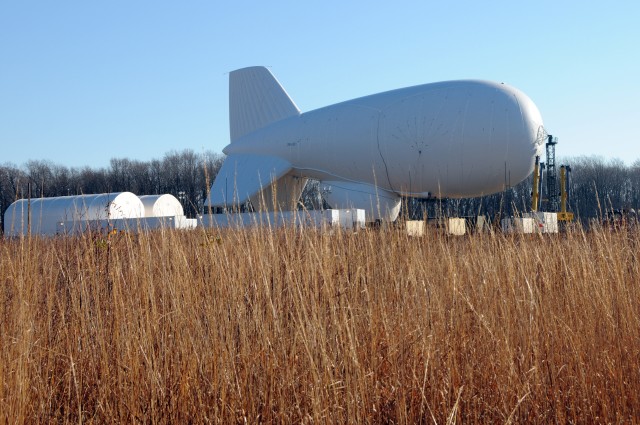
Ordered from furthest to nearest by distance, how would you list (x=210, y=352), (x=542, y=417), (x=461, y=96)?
(x=461, y=96)
(x=210, y=352)
(x=542, y=417)

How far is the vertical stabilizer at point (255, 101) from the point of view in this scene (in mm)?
26391

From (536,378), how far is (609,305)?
751 mm

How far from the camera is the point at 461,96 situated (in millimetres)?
19969

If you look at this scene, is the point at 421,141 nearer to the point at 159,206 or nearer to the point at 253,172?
the point at 253,172

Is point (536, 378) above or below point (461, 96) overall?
below

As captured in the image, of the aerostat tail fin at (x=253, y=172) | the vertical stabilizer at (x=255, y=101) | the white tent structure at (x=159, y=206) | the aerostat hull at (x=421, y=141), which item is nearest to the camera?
the aerostat hull at (x=421, y=141)

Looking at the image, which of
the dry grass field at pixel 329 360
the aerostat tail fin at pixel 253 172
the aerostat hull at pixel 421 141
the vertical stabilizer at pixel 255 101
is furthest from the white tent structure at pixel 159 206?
the dry grass field at pixel 329 360

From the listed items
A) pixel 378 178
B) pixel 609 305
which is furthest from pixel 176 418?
pixel 378 178

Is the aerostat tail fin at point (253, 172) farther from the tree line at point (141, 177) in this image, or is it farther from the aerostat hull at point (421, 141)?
the tree line at point (141, 177)

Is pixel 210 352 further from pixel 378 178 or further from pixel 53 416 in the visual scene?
pixel 378 178

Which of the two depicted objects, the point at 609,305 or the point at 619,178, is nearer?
the point at 609,305

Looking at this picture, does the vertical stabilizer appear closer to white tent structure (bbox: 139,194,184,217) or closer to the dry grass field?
white tent structure (bbox: 139,194,184,217)

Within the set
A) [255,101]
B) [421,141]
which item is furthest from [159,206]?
[421,141]

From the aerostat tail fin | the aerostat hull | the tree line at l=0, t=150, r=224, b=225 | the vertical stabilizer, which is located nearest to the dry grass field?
the aerostat hull
